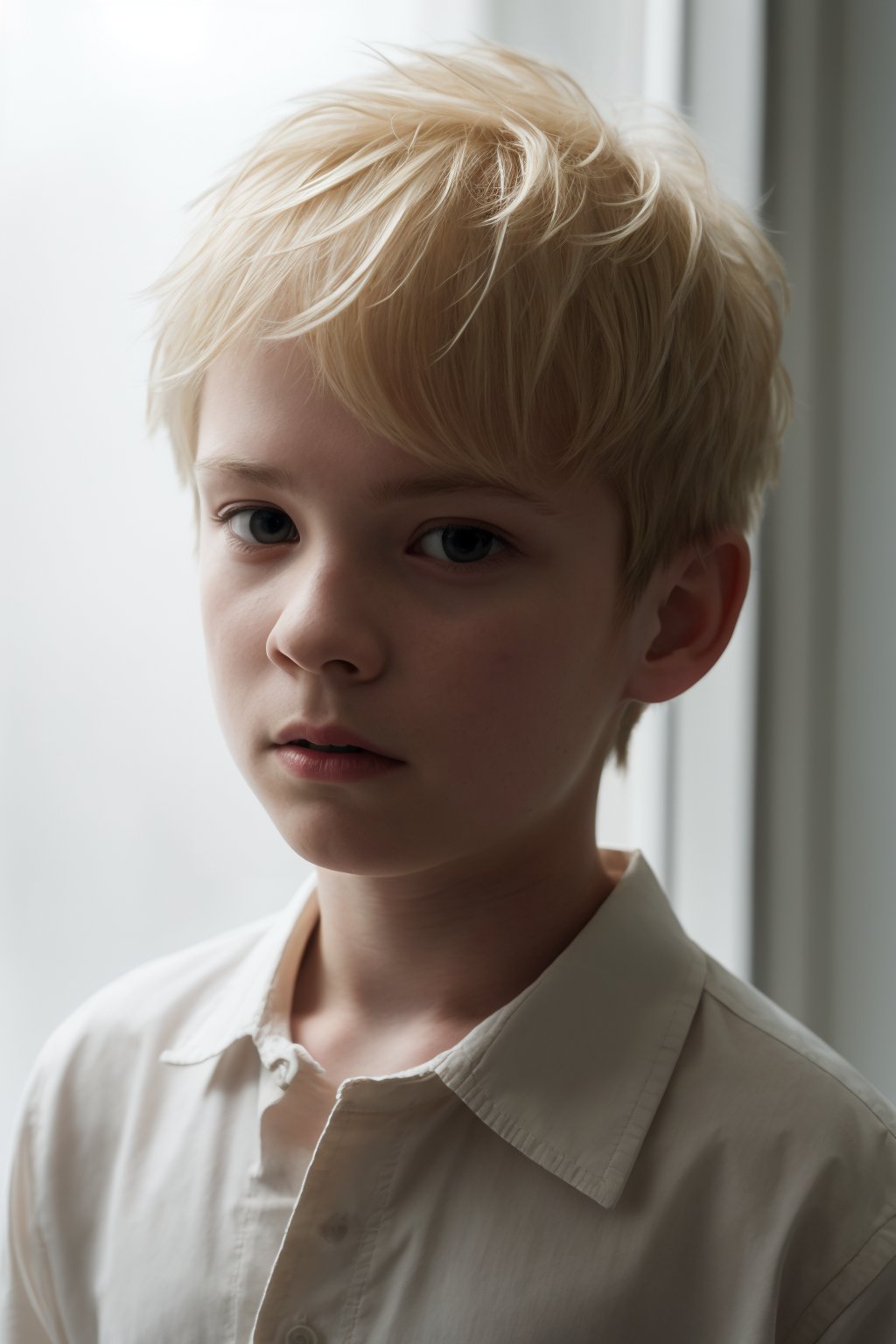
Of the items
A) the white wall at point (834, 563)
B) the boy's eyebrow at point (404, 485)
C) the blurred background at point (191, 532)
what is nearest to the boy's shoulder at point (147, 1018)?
the blurred background at point (191, 532)

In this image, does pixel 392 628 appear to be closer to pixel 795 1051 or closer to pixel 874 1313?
pixel 795 1051

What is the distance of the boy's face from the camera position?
2.12 feet

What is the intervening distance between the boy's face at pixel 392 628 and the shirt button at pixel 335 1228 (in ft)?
0.63

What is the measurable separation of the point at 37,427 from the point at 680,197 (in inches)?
19.2

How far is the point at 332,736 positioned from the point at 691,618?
0.26 meters

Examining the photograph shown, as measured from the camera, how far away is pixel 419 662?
0.65 metres

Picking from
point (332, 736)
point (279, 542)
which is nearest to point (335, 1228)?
point (332, 736)

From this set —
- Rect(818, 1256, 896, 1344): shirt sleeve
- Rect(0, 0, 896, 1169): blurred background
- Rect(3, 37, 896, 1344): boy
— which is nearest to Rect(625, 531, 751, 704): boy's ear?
Rect(3, 37, 896, 1344): boy

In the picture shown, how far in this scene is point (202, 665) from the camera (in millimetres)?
986

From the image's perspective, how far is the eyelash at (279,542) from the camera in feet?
2.18

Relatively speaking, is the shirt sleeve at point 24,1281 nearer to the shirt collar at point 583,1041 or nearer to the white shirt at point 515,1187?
the white shirt at point 515,1187

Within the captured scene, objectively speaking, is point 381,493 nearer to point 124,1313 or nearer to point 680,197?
point 680,197

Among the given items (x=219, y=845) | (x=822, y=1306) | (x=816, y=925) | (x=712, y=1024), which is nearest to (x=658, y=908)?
(x=712, y=1024)

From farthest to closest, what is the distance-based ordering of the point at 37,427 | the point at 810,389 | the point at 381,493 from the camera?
1. the point at 810,389
2. the point at 37,427
3. the point at 381,493
